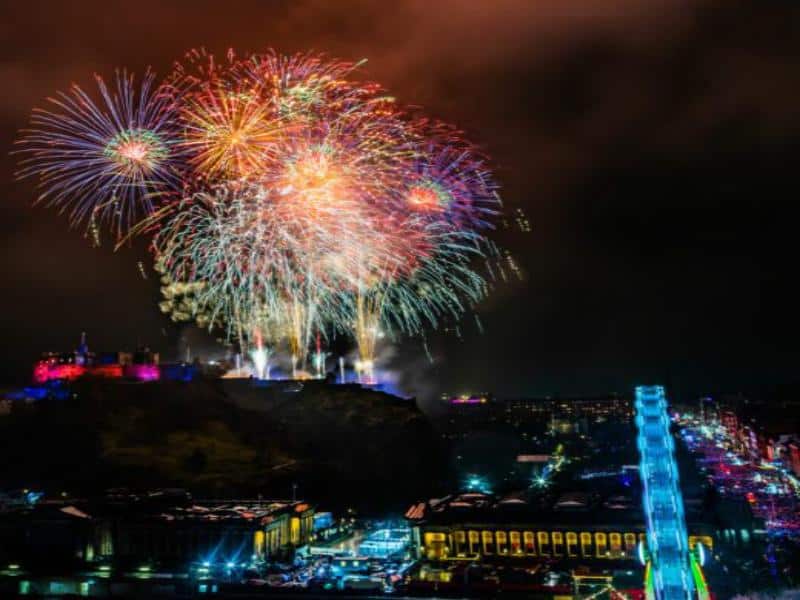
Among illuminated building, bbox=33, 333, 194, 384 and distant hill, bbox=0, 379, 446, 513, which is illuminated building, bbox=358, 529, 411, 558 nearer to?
distant hill, bbox=0, 379, 446, 513

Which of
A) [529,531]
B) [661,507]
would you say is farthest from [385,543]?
[661,507]

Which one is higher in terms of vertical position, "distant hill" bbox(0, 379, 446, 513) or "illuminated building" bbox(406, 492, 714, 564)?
"distant hill" bbox(0, 379, 446, 513)

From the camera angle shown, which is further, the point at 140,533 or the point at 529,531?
the point at 529,531

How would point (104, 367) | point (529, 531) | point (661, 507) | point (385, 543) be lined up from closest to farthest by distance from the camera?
1. point (661, 507)
2. point (385, 543)
3. point (529, 531)
4. point (104, 367)

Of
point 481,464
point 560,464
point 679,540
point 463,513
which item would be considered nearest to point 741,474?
point 560,464

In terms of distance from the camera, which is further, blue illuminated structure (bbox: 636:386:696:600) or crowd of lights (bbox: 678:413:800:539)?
crowd of lights (bbox: 678:413:800:539)

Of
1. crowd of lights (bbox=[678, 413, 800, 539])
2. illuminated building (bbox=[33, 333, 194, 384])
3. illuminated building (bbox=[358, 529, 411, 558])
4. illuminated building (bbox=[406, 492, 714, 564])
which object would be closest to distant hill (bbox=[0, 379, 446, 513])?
illuminated building (bbox=[33, 333, 194, 384])

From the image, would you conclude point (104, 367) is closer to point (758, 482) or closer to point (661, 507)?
point (661, 507)
